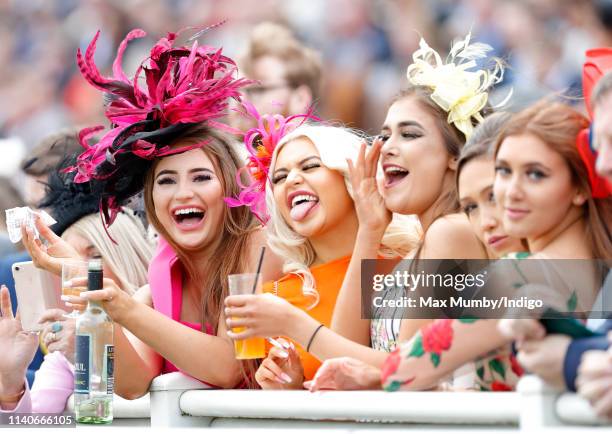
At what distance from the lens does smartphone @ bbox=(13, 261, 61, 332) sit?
3066 mm

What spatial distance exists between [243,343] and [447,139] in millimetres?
712

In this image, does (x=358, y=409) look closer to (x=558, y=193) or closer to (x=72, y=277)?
(x=558, y=193)

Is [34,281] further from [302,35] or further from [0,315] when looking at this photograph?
[302,35]

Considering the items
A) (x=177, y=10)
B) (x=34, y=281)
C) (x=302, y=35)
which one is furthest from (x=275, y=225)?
(x=177, y=10)

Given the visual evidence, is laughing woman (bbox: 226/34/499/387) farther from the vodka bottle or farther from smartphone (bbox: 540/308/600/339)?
smartphone (bbox: 540/308/600/339)

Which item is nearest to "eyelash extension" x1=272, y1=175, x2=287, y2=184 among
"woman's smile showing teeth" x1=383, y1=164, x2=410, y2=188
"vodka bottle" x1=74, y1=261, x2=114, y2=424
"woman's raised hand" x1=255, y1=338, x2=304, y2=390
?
"woman's smile showing teeth" x1=383, y1=164, x2=410, y2=188

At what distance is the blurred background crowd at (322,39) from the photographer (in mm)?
4703

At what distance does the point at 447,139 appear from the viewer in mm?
2600

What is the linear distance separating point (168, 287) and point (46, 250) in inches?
15.3

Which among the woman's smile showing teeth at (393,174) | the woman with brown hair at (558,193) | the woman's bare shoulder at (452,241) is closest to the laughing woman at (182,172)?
the woman's smile showing teeth at (393,174)

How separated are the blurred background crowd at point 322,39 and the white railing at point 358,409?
1.18 m

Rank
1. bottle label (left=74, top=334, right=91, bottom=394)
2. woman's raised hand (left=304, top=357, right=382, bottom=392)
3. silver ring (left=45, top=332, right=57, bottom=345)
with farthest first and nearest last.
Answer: silver ring (left=45, top=332, right=57, bottom=345) → bottle label (left=74, top=334, right=91, bottom=394) → woman's raised hand (left=304, top=357, right=382, bottom=392)

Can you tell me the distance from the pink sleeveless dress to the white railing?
238 mm

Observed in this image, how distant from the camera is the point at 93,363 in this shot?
2.56 m
